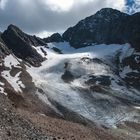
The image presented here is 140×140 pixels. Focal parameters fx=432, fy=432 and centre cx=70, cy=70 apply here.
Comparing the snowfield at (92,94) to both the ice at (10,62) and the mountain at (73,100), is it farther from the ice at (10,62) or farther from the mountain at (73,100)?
the ice at (10,62)

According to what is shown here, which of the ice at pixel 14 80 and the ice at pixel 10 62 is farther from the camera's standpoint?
the ice at pixel 10 62

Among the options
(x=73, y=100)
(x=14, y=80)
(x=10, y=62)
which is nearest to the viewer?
(x=73, y=100)

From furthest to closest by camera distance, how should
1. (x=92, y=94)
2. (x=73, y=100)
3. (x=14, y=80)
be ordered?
(x=92, y=94), (x=14, y=80), (x=73, y=100)

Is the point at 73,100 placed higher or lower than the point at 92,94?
lower

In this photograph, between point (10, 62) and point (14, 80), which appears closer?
point (14, 80)

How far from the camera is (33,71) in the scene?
610 ft

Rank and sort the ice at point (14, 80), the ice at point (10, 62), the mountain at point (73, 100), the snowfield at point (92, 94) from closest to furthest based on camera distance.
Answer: the mountain at point (73, 100) < the snowfield at point (92, 94) < the ice at point (14, 80) < the ice at point (10, 62)

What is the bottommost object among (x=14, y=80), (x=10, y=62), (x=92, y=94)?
(x=14, y=80)

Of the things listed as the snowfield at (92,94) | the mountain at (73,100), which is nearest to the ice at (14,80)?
the mountain at (73,100)

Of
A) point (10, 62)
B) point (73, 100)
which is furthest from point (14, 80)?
point (10, 62)

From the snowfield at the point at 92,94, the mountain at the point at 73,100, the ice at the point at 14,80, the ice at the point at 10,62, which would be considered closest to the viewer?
the mountain at the point at 73,100

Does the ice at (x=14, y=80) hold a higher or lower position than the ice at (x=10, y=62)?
lower

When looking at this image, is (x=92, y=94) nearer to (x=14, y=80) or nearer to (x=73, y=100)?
(x=73, y=100)

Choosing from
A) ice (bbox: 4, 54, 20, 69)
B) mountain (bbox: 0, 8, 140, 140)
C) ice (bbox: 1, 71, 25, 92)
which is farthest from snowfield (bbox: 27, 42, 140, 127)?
ice (bbox: 4, 54, 20, 69)
